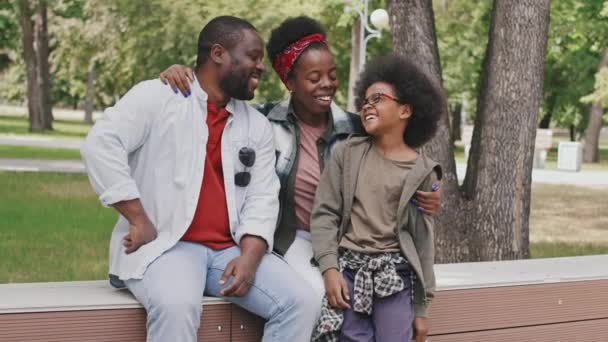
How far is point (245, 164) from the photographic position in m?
3.71

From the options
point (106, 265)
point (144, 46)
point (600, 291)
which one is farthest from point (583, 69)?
point (600, 291)

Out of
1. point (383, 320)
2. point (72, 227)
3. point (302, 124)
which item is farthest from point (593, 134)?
point (383, 320)

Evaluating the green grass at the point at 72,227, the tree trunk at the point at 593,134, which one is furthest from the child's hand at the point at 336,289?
the tree trunk at the point at 593,134

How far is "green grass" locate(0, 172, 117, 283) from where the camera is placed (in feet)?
25.9

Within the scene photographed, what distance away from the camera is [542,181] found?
2080cm

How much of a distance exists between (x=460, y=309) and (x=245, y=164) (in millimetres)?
1072

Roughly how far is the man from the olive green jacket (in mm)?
169

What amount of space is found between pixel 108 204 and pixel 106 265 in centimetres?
486

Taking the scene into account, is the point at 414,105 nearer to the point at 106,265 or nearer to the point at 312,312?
the point at 312,312

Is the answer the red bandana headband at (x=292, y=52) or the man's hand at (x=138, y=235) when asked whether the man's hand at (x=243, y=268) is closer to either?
the man's hand at (x=138, y=235)

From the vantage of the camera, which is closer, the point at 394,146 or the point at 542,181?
the point at 394,146

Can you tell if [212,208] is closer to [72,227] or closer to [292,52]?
[292,52]

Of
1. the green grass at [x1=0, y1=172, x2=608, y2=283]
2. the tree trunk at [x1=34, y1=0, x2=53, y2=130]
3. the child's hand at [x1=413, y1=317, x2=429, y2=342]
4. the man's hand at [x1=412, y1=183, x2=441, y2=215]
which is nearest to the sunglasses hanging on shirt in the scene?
the man's hand at [x1=412, y1=183, x2=441, y2=215]

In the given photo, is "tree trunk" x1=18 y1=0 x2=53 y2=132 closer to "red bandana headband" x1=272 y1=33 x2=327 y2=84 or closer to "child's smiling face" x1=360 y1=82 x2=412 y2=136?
"red bandana headband" x1=272 y1=33 x2=327 y2=84
